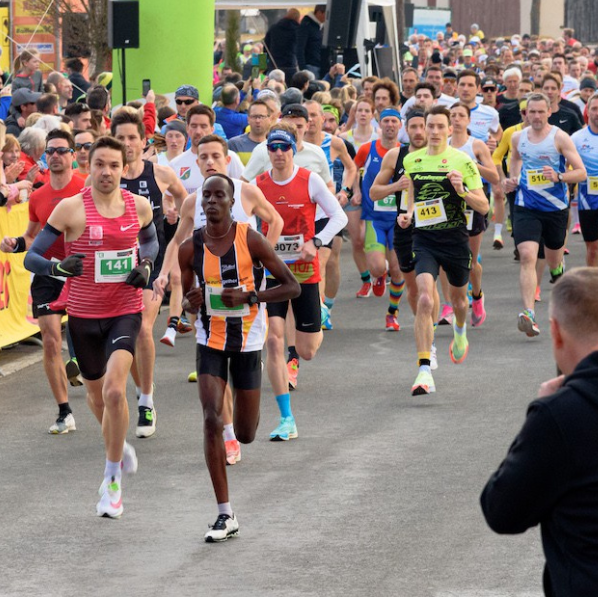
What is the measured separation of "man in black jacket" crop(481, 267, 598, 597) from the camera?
3367mm

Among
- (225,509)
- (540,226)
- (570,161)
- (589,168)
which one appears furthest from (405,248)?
(225,509)

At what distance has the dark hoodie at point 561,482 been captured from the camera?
3.36m

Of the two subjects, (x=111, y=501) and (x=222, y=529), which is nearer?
(x=222, y=529)

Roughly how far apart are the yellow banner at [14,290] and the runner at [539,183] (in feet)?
13.8

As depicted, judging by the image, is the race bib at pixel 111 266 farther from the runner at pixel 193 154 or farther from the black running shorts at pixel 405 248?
the black running shorts at pixel 405 248

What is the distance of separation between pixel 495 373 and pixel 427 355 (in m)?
0.99

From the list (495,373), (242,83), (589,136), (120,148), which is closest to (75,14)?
(242,83)

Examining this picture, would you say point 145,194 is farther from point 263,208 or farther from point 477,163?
point 477,163

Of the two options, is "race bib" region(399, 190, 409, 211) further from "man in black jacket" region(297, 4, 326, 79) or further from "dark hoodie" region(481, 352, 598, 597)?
"man in black jacket" region(297, 4, 326, 79)

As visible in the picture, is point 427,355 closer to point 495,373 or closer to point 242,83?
point 495,373

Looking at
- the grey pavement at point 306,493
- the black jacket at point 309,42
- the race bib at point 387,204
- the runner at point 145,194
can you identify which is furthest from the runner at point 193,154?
the black jacket at point 309,42

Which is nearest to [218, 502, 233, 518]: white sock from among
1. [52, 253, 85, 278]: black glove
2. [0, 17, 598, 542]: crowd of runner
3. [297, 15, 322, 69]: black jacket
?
[0, 17, 598, 542]: crowd of runner

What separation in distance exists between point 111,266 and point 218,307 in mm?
734

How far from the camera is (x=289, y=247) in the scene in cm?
1001
